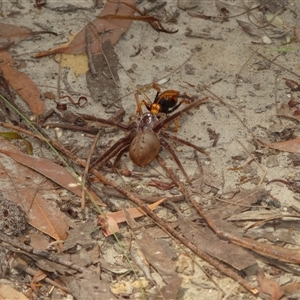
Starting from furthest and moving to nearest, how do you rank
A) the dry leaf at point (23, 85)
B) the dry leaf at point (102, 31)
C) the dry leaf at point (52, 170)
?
the dry leaf at point (102, 31) < the dry leaf at point (23, 85) < the dry leaf at point (52, 170)

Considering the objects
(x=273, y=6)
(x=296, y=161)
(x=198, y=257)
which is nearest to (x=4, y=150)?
(x=198, y=257)

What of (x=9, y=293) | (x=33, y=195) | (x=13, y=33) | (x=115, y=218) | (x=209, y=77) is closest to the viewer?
(x=9, y=293)

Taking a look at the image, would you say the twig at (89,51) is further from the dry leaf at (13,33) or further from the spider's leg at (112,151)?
the spider's leg at (112,151)

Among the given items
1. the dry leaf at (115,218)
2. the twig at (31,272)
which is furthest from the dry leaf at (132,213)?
the twig at (31,272)

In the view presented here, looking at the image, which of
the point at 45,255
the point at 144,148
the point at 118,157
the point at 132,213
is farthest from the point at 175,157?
the point at 45,255

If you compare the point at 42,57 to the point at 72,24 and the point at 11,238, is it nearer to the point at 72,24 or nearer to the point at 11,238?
the point at 72,24

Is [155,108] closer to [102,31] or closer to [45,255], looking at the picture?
[102,31]
